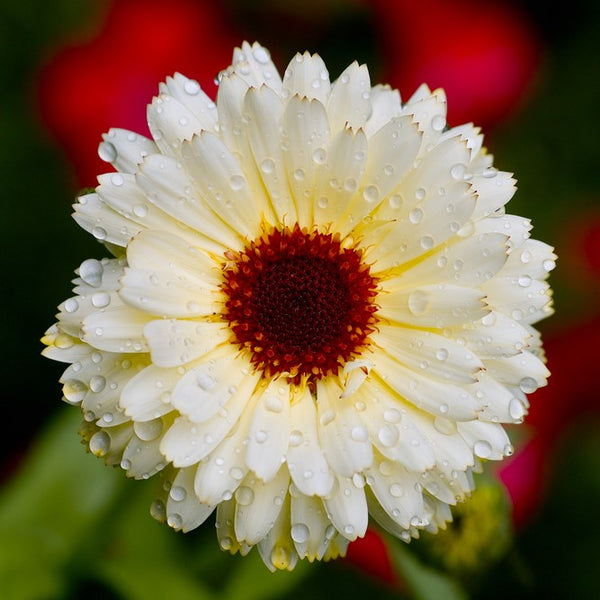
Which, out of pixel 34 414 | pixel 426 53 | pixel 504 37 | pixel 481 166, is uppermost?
pixel 504 37

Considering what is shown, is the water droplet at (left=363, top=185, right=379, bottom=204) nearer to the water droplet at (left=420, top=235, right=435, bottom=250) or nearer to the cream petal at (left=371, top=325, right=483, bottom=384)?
the water droplet at (left=420, top=235, right=435, bottom=250)

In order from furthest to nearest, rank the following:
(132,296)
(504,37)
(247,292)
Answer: (504,37) → (247,292) → (132,296)

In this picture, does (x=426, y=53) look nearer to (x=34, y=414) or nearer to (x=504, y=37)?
(x=504, y=37)

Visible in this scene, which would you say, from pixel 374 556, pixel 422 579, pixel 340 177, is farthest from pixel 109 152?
pixel 374 556

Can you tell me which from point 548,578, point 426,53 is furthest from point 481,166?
point 548,578

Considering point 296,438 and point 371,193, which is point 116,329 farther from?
point 371,193

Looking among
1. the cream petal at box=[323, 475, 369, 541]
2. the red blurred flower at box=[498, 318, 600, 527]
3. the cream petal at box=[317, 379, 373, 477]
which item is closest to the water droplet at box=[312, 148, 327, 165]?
the cream petal at box=[317, 379, 373, 477]

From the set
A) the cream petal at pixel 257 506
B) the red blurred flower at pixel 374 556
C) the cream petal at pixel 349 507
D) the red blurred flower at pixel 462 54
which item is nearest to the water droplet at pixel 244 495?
the cream petal at pixel 257 506

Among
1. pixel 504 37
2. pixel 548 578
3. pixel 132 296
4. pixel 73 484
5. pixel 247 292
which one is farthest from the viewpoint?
pixel 504 37
